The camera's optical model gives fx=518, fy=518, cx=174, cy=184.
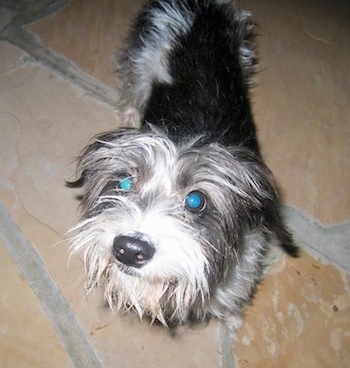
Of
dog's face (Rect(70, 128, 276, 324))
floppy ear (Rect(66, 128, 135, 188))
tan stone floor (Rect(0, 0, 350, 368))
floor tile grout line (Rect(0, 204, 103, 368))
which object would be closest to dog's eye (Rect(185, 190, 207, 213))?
dog's face (Rect(70, 128, 276, 324))

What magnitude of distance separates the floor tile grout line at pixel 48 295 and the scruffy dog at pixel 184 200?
434mm

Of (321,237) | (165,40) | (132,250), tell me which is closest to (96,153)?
(132,250)

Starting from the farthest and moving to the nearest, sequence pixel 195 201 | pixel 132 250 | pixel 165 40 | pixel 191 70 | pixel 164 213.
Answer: pixel 165 40 < pixel 191 70 < pixel 195 201 < pixel 164 213 < pixel 132 250

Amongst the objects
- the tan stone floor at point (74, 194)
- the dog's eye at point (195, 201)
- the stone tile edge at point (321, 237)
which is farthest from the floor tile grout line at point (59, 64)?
the dog's eye at point (195, 201)

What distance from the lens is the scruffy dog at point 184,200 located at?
67.5 inches

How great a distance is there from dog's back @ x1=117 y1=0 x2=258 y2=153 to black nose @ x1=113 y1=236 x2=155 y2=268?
57cm

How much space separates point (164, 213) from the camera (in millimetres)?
1757

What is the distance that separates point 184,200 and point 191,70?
1.04m

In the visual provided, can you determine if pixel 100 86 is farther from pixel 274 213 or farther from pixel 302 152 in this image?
pixel 274 213

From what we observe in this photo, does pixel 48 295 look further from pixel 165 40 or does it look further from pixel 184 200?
pixel 165 40

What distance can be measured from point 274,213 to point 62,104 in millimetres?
1660

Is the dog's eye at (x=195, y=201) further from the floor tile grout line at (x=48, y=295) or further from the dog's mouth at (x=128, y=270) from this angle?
the floor tile grout line at (x=48, y=295)

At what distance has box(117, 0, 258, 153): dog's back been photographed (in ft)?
8.10

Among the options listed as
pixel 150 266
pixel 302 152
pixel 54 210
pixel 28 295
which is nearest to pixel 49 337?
pixel 28 295
